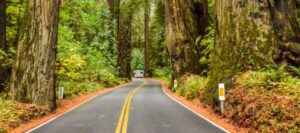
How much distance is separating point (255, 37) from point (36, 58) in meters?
9.41

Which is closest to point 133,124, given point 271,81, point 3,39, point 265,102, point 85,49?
point 265,102

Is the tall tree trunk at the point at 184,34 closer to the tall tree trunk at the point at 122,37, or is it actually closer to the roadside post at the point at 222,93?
the roadside post at the point at 222,93

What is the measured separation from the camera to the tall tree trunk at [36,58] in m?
12.1

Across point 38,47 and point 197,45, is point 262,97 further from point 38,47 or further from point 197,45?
point 197,45

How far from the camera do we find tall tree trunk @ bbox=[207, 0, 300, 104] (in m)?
11.5

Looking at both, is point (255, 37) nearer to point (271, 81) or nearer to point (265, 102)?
point (271, 81)

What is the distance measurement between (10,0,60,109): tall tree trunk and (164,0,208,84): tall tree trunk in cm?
1316

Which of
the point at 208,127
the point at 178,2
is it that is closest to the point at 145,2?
the point at 178,2

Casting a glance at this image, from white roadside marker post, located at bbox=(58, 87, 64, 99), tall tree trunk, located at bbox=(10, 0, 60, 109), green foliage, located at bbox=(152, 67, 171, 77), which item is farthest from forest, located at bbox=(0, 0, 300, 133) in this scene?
green foliage, located at bbox=(152, 67, 171, 77)

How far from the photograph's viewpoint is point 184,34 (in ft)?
79.4

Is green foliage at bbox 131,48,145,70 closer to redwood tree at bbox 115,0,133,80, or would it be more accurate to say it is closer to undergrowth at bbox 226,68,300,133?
redwood tree at bbox 115,0,133,80

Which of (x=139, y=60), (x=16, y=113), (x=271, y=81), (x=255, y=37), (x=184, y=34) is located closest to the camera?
(x=271, y=81)

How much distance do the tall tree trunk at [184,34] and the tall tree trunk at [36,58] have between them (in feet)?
43.2

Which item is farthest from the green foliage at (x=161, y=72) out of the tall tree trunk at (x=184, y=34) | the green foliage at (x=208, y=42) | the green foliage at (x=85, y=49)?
the green foliage at (x=208, y=42)
